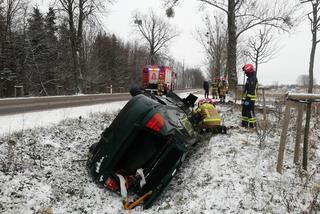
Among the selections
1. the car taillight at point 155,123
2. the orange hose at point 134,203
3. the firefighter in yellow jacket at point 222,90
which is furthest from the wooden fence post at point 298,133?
the firefighter in yellow jacket at point 222,90

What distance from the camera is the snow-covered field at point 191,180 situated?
4.10m

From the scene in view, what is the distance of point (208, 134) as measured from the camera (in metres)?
7.11

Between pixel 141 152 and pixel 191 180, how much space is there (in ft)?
3.35

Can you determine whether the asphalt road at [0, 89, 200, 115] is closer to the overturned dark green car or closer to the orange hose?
the overturned dark green car

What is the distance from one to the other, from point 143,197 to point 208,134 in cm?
296

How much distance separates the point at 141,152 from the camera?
518 centimetres

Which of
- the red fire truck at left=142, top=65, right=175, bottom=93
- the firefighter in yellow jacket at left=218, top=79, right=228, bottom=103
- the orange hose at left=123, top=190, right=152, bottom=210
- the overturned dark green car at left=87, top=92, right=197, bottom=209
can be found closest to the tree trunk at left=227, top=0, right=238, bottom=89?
the firefighter in yellow jacket at left=218, top=79, right=228, bottom=103

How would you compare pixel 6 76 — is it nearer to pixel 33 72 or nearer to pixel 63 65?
pixel 33 72

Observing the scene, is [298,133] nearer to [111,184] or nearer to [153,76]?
[111,184]

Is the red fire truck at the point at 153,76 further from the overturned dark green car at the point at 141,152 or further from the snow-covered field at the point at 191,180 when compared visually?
the overturned dark green car at the point at 141,152

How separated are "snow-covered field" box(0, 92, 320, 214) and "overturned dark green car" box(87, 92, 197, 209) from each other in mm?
331

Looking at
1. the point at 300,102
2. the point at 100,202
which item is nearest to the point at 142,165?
the point at 100,202

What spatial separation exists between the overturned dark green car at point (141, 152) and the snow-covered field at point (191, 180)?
1.09ft

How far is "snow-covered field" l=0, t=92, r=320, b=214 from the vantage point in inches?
161
